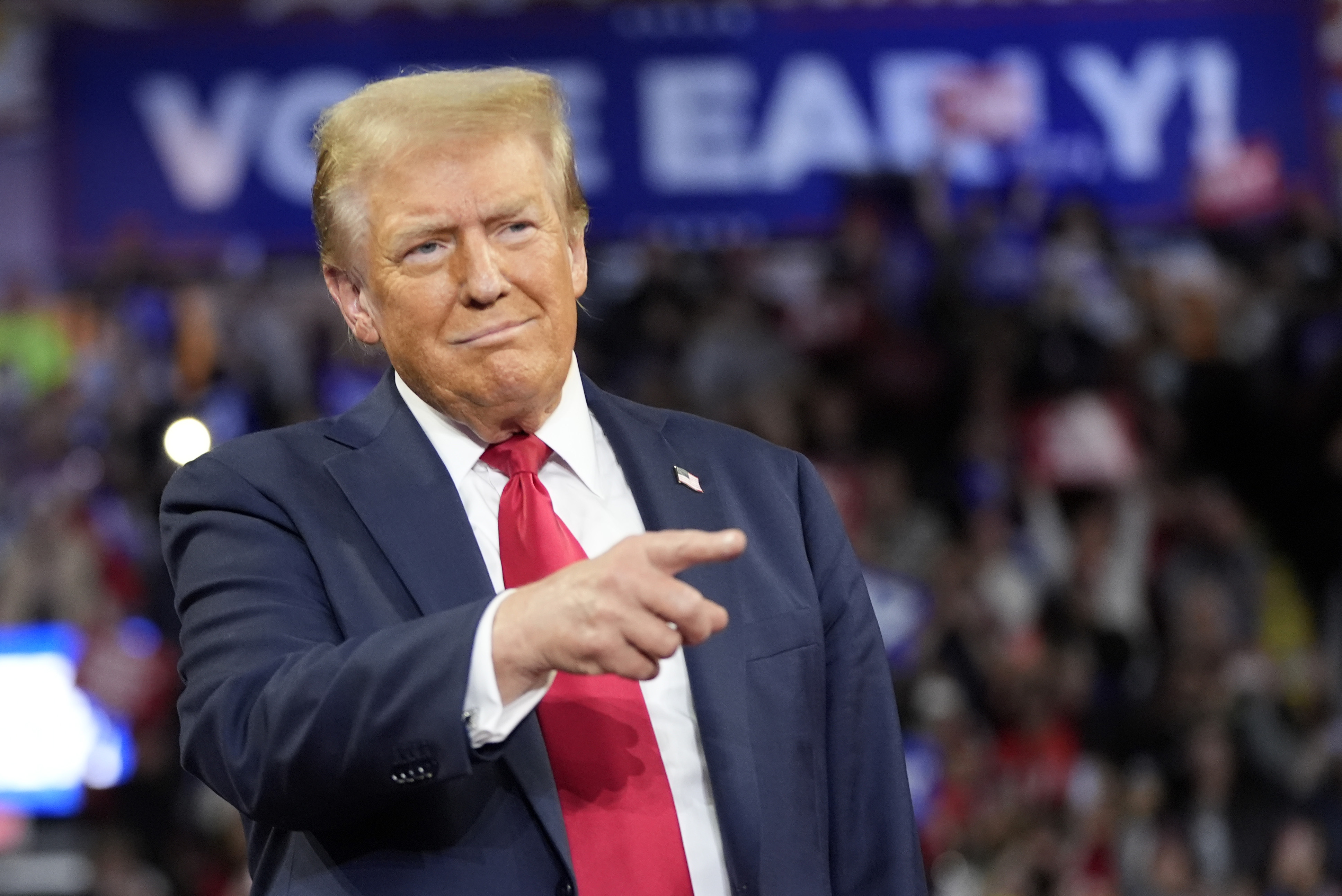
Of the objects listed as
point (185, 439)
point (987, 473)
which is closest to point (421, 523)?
point (185, 439)

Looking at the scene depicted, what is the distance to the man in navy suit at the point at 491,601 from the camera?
1346 millimetres

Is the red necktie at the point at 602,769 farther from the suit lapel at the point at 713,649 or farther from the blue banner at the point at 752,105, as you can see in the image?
the blue banner at the point at 752,105

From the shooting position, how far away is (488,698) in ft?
4.45

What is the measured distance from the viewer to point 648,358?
761 cm

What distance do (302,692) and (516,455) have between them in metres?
0.40

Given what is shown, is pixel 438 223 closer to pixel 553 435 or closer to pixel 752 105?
pixel 553 435

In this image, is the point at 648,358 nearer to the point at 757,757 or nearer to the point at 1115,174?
the point at 1115,174

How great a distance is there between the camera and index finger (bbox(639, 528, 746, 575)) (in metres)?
1.28

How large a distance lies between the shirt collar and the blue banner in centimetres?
695

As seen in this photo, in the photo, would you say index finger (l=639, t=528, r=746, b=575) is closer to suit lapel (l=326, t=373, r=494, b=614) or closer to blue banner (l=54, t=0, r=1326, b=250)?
suit lapel (l=326, t=373, r=494, b=614)

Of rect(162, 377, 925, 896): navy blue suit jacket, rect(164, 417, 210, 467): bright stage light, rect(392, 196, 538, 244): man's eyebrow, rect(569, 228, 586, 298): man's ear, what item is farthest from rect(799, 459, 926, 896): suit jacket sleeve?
rect(164, 417, 210, 467): bright stage light

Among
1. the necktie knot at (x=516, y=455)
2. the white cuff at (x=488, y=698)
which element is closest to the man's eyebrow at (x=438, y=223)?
the necktie knot at (x=516, y=455)

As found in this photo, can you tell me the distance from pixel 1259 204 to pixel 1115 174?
73 centimetres

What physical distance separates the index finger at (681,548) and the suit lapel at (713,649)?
12.6 inches
